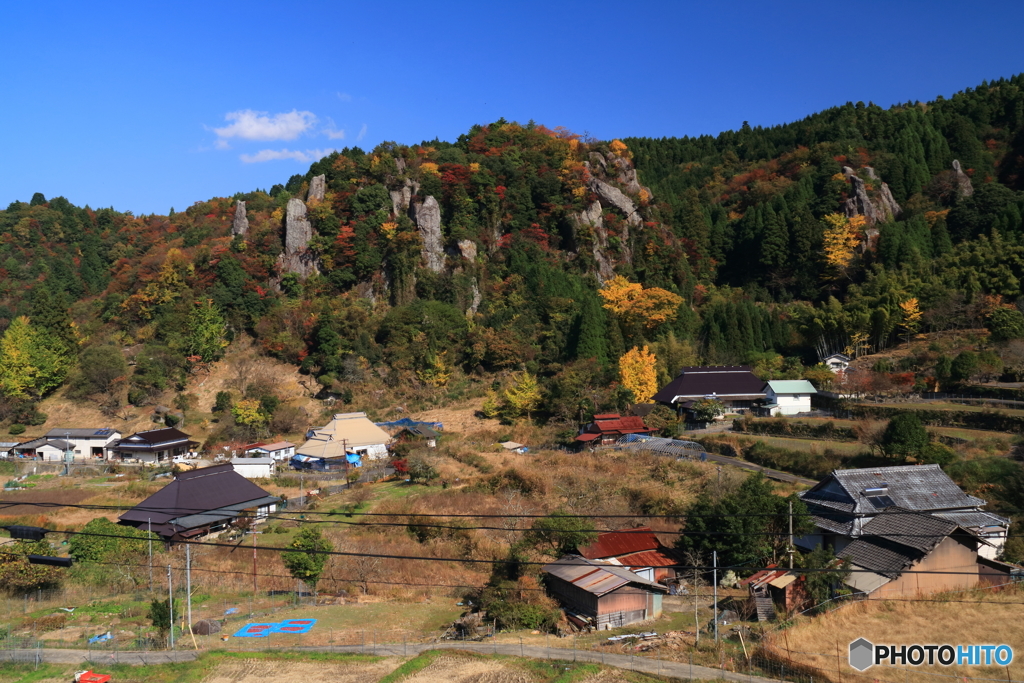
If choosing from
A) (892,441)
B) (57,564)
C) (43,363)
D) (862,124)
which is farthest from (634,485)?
(862,124)

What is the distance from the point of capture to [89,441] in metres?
35.3

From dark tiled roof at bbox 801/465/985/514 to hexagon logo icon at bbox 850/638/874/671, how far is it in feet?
16.6

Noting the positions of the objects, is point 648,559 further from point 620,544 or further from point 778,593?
point 778,593

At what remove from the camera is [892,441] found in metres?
22.6

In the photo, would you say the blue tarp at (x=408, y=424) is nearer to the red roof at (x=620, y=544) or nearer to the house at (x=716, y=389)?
the house at (x=716, y=389)

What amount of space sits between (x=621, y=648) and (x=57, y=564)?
50.2 ft

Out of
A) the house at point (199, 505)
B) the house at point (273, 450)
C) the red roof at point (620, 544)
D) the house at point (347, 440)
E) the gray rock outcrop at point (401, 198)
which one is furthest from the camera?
the gray rock outcrop at point (401, 198)

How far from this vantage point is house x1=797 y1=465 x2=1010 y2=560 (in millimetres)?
17766

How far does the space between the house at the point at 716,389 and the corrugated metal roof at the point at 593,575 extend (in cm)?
1759

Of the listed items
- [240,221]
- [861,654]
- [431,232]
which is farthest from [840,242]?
[240,221]

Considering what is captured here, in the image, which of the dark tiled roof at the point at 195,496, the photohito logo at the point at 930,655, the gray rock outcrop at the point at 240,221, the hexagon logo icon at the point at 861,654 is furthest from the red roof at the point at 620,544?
the gray rock outcrop at the point at 240,221

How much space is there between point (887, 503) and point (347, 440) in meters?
23.9

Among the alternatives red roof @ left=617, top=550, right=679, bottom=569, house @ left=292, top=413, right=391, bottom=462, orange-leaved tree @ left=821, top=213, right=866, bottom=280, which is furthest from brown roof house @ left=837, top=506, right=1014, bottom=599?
orange-leaved tree @ left=821, top=213, right=866, bottom=280

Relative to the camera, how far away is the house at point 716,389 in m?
34.0
